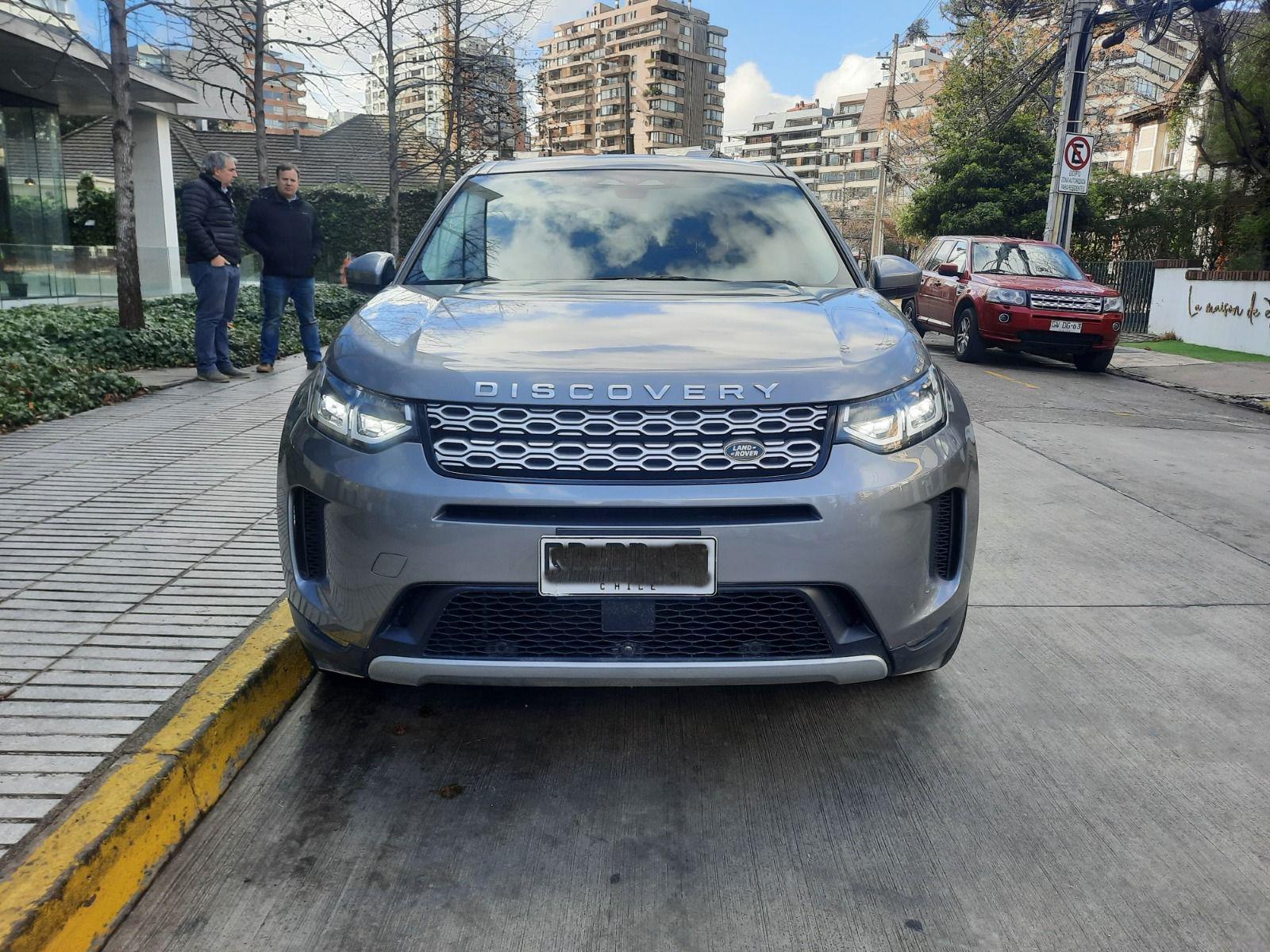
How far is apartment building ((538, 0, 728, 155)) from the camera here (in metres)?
144

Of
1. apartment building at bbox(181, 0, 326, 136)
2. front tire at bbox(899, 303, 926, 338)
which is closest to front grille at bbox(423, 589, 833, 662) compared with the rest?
apartment building at bbox(181, 0, 326, 136)

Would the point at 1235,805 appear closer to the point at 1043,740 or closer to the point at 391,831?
the point at 1043,740

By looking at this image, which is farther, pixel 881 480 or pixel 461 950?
pixel 881 480

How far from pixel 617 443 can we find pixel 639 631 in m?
0.47

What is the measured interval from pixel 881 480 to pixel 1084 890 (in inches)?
40.5

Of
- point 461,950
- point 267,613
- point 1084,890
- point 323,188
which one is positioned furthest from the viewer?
point 323,188

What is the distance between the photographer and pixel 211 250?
9523 millimetres

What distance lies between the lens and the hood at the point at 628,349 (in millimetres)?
2713

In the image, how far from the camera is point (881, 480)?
107 inches

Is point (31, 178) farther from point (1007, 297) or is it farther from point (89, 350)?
point (1007, 297)

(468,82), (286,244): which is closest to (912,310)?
(468,82)

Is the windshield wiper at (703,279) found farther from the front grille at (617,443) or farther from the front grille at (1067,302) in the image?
→ the front grille at (1067,302)

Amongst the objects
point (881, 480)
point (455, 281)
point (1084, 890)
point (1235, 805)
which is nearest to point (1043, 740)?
point (1235, 805)

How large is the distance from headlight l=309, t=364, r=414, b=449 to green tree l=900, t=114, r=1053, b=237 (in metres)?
27.9
